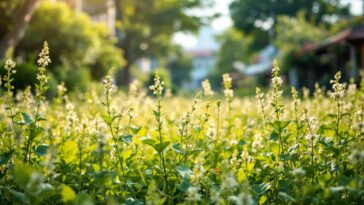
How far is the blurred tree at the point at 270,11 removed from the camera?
4784 centimetres

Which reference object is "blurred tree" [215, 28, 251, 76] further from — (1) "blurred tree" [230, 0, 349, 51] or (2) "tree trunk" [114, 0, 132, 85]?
(2) "tree trunk" [114, 0, 132, 85]

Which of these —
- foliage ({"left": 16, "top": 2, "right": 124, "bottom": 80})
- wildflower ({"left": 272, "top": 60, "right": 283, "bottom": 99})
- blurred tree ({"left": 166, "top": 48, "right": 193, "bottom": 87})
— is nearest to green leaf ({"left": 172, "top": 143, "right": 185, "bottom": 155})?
wildflower ({"left": 272, "top": 60, "right": 283, "bottom": 99})

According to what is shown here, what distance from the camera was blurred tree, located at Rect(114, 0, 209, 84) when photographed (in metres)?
37.3

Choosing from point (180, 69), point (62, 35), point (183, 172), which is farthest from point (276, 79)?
point (180, 69)

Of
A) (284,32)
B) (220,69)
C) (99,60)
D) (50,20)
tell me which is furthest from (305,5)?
(50,20)

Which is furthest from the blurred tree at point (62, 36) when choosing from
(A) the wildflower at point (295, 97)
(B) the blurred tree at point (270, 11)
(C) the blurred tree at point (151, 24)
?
(B) the blurred tree at point (270, 11)

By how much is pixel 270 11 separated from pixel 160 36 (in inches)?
571

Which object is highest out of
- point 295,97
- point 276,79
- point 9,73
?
point 9,73

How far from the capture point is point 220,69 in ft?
235

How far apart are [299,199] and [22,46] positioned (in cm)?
2044

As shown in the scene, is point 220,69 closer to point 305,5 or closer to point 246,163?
point 305,5

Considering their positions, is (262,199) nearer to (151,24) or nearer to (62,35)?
(62,35)

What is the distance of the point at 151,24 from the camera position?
3778 cm

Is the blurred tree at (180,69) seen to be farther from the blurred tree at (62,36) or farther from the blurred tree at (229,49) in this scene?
the blurred tree at (62,36)
